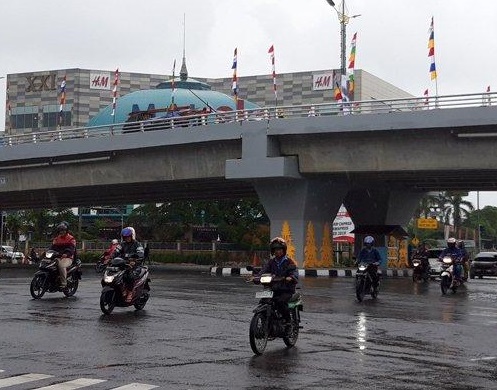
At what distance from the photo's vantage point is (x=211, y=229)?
78.2 meters

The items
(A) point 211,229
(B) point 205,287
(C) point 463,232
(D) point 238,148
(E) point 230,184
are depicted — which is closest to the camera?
(B) point 205,287

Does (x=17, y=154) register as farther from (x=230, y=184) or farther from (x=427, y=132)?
(x=427, y=132)

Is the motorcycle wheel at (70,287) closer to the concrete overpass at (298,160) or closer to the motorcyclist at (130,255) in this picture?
the motorcyclist at (130,255)

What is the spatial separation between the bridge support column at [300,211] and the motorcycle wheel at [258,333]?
26.8m

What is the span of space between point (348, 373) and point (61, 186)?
36.4m

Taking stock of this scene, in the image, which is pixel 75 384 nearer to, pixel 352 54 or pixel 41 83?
pixel 352 54

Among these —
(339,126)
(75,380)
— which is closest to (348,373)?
(75,380)

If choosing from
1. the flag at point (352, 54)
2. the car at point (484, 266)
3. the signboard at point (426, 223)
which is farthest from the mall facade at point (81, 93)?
the car at point (484, 266)

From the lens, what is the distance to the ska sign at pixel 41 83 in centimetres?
12650

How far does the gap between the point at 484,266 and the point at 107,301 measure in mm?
30408

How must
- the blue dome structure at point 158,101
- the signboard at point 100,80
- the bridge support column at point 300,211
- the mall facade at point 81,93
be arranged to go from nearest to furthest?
the bridge support column at point 300,211
the blue dome structure at point 158,101
the signboard at point 100,80
the mall facade at point 81,93

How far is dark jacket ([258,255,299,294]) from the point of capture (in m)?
11.3

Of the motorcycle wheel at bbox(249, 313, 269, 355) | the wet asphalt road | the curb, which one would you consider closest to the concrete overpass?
the curb

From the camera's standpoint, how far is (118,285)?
15.5m
